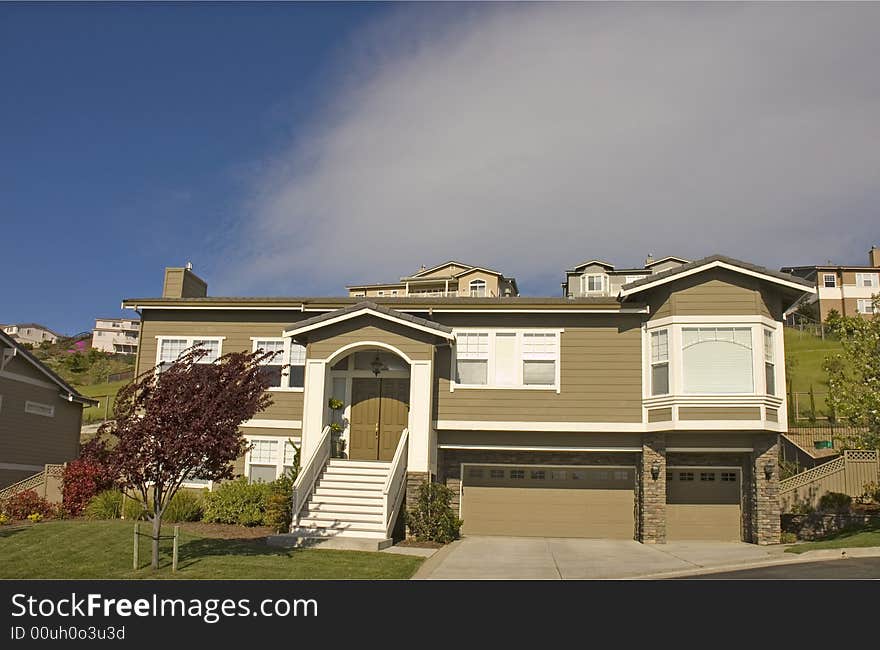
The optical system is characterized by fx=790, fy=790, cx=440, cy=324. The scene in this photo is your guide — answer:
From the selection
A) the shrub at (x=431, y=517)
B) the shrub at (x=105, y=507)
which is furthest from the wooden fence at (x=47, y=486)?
the shrub at (x=431, y=517)

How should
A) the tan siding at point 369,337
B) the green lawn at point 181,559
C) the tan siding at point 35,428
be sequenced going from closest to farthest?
the green lawn at point 181,559, the tan siding at point 369,337, the tan siding at point 35,428

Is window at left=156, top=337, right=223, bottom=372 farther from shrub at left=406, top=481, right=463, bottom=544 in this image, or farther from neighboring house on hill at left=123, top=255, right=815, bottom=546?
shrub at left=406, top=481, right=463, bottom=544

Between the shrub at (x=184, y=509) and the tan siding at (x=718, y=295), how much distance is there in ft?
43.9

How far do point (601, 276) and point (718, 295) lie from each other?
33928mm

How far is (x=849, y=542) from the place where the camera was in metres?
17.3

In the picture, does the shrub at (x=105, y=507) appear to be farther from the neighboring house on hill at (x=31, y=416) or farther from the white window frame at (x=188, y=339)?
the neighboring house on hill at (x=31, y=416)

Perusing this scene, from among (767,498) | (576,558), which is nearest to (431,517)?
(576,558)

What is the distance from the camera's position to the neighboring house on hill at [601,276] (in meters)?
53.6

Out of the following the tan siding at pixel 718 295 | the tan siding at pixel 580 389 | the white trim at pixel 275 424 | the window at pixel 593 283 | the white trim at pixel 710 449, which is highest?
the window at pixel 593 283

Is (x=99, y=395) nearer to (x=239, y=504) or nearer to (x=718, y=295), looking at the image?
(x=239, y=504)

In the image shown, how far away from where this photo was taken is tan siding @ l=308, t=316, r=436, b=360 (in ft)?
66.1

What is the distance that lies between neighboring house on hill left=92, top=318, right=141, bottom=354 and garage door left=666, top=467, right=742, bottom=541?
282 ft

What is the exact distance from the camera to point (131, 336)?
103 metres

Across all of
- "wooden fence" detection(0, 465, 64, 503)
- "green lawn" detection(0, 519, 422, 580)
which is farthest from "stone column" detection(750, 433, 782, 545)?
"wooden fence" detection(0, 465, 64, 503)
